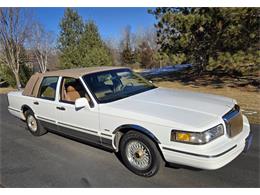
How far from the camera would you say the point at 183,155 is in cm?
325

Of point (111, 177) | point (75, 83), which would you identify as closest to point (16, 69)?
point (75, 83)

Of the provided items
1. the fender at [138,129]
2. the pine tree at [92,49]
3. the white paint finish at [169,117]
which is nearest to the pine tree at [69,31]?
the pine tree at [92,49]

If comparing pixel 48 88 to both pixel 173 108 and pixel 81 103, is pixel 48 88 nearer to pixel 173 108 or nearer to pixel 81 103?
pixel 81 103

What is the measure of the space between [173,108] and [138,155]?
878 millimetres

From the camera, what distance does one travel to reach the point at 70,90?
4.98 metres

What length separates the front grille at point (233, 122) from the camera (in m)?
3.46

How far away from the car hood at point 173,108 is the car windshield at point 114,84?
0.72 ft

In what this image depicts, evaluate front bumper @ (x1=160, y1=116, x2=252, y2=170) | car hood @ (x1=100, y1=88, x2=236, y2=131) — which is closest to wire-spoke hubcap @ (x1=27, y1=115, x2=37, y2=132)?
car hood @ (x1=100, y1=88, x2=236, y2=131)

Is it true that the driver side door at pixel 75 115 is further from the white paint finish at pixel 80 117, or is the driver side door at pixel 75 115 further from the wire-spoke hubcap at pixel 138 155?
the wire-spoke hubcap at pixel 138 155

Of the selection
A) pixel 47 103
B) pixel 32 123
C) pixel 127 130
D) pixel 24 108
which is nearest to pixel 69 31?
pixel 24 108

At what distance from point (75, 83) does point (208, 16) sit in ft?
25.6

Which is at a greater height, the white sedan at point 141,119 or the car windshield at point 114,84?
the car windshield at point 114,84

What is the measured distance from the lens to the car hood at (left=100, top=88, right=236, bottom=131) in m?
3.35
